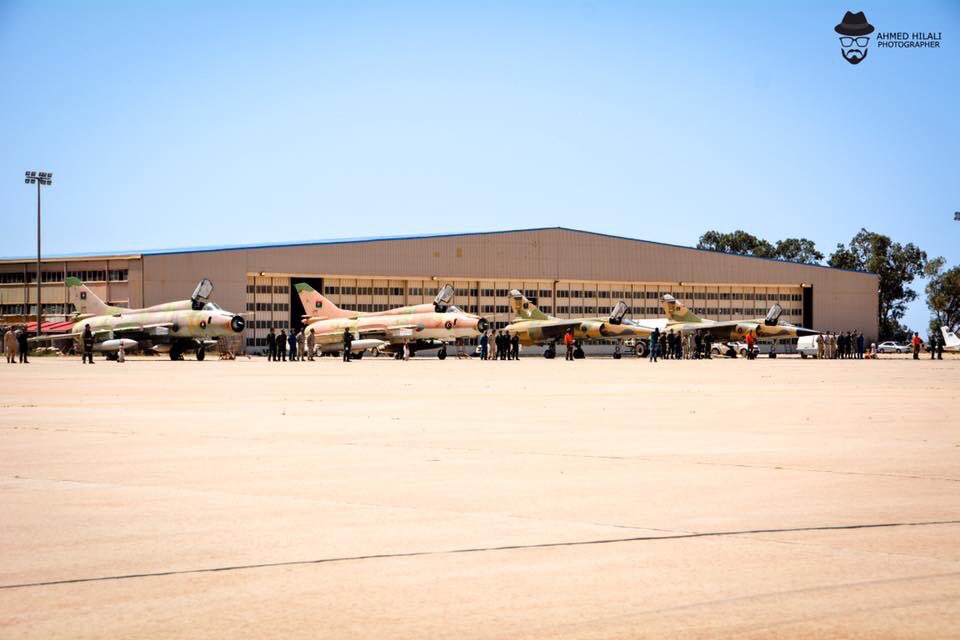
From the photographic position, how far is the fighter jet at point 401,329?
6362 cm

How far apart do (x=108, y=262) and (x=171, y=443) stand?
6651 cm

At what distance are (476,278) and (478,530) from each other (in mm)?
76226

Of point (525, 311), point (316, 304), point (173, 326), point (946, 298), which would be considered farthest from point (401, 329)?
point (946, 298)

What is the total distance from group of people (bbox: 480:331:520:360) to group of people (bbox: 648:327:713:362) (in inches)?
313

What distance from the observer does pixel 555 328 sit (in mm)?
71188

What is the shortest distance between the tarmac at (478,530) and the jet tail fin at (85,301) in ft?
163

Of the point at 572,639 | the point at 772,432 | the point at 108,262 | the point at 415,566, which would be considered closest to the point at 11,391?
the point at 772,432

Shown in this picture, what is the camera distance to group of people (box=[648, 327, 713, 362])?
6900cm

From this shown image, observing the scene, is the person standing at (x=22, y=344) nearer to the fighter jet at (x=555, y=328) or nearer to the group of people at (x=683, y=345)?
the fighter jet at (x=555, y=328)

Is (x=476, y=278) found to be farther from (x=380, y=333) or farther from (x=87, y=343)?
(x=87, y=343)

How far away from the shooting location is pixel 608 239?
286ft

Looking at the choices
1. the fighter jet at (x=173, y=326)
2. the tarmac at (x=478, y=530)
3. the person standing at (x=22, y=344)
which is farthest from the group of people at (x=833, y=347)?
the tarmac at (x=478, y=530)

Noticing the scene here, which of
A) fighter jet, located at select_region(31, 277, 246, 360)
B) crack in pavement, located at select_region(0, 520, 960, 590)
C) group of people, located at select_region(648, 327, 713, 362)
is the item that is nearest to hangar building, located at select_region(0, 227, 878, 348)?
group of people, located at select_region(648, 327, 713, 362)

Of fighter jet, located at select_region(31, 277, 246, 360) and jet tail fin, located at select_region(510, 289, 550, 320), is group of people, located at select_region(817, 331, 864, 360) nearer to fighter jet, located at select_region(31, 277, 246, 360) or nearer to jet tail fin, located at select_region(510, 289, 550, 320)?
jet tail fin, located at select_region(510, 289, 550, 320)
